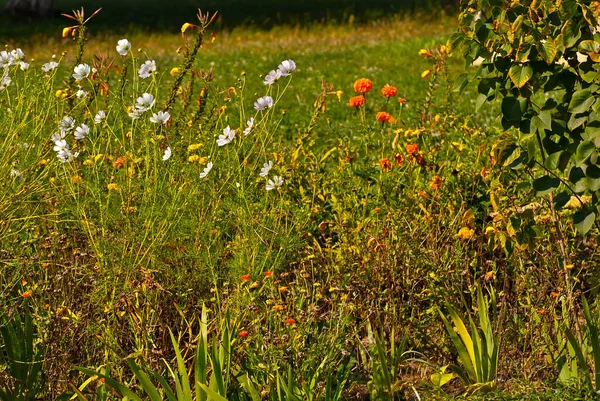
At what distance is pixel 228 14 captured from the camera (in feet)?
67.6

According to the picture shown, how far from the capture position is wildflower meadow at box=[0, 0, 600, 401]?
343 centimetres

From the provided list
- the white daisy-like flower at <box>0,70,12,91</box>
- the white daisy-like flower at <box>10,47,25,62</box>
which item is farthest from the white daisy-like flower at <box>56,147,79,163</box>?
the white daisy-like flower at <box>10,47,25,62</box>

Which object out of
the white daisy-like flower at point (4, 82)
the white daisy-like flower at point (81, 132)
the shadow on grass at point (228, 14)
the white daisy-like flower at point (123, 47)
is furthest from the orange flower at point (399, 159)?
the shadow on grass at point (228, 14)

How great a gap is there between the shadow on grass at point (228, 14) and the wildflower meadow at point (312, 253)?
13.7m

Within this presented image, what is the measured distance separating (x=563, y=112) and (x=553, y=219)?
18.4 inches

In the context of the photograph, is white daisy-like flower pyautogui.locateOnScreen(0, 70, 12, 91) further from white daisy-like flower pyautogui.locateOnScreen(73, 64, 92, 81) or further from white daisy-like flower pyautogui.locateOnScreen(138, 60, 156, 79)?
white daisy-like flower pyautogui.locateOnScreen(138, 60, 156, 79)

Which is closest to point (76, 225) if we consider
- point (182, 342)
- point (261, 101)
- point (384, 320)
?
point (182, 342)

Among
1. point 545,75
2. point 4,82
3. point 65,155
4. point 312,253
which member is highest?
point 545,75

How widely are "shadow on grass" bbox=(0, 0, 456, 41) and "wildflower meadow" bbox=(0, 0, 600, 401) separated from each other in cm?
1373

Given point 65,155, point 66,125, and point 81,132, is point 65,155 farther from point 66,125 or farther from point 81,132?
point 66,125

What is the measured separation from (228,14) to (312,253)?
16.9 metres

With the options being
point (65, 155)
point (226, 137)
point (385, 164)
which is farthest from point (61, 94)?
point (385, 164)

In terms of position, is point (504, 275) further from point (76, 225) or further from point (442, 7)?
point (442, 7)

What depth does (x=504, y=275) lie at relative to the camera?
411 cm
